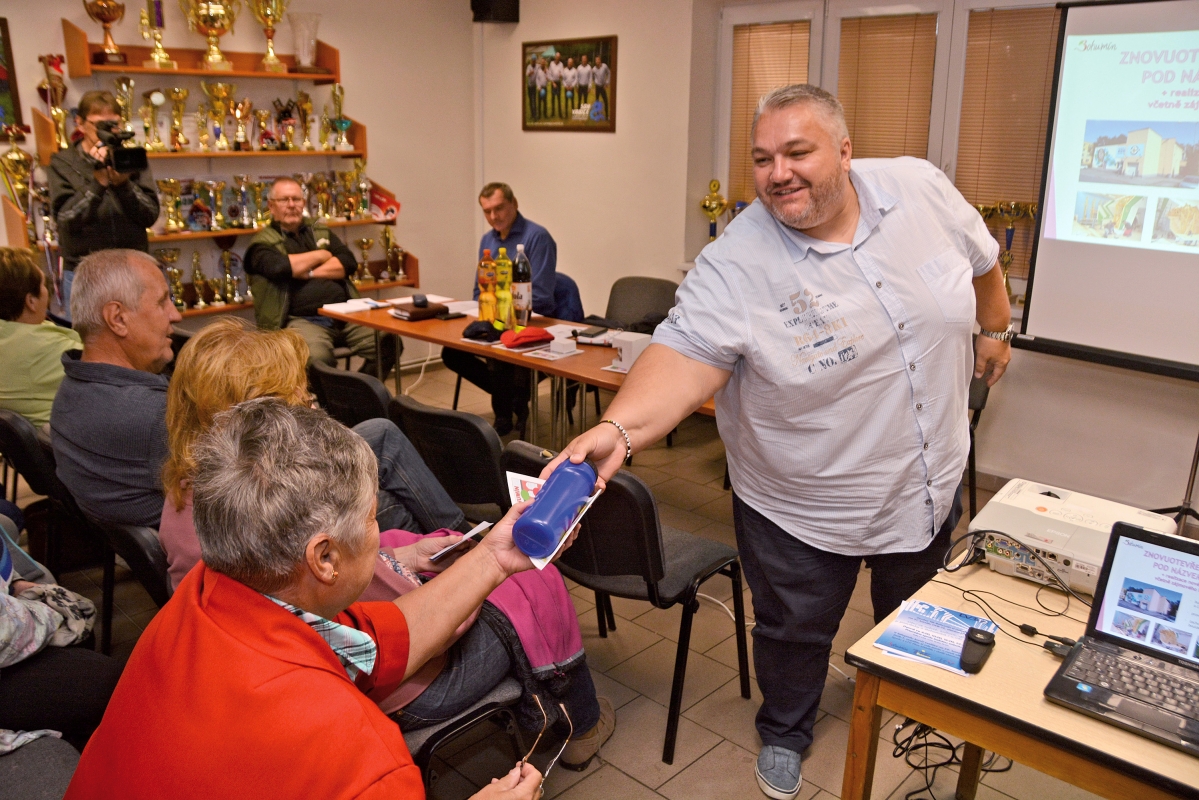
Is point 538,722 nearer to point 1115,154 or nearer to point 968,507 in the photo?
point 968,507

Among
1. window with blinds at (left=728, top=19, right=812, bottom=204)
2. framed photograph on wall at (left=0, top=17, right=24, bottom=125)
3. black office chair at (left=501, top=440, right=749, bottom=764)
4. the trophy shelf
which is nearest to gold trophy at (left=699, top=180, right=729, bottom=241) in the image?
window with blinds at (left=728, top=19, right=812, bottom=204)

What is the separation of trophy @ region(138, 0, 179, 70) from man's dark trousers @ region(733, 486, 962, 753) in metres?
4.46

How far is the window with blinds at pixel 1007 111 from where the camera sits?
4.32 meters

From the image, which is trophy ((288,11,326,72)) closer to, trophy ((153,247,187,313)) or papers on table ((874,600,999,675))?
trophy ((153,247,187,313))

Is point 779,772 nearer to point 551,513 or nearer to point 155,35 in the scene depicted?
point 551,513

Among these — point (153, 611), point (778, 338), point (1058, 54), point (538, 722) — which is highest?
point (1058, 54)

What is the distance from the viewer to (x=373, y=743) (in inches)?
45.2

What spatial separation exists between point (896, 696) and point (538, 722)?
783 mm

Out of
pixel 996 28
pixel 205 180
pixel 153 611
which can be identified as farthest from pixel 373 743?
pixel 205 180

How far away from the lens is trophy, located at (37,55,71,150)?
479cm

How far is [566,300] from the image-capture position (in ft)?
17.2

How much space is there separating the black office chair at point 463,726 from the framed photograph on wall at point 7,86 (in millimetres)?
4510

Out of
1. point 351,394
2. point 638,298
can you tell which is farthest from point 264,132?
point 351,394

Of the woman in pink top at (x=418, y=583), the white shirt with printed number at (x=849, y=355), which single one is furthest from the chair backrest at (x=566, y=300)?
the white shirt with printed number at (x=849, y=355)
